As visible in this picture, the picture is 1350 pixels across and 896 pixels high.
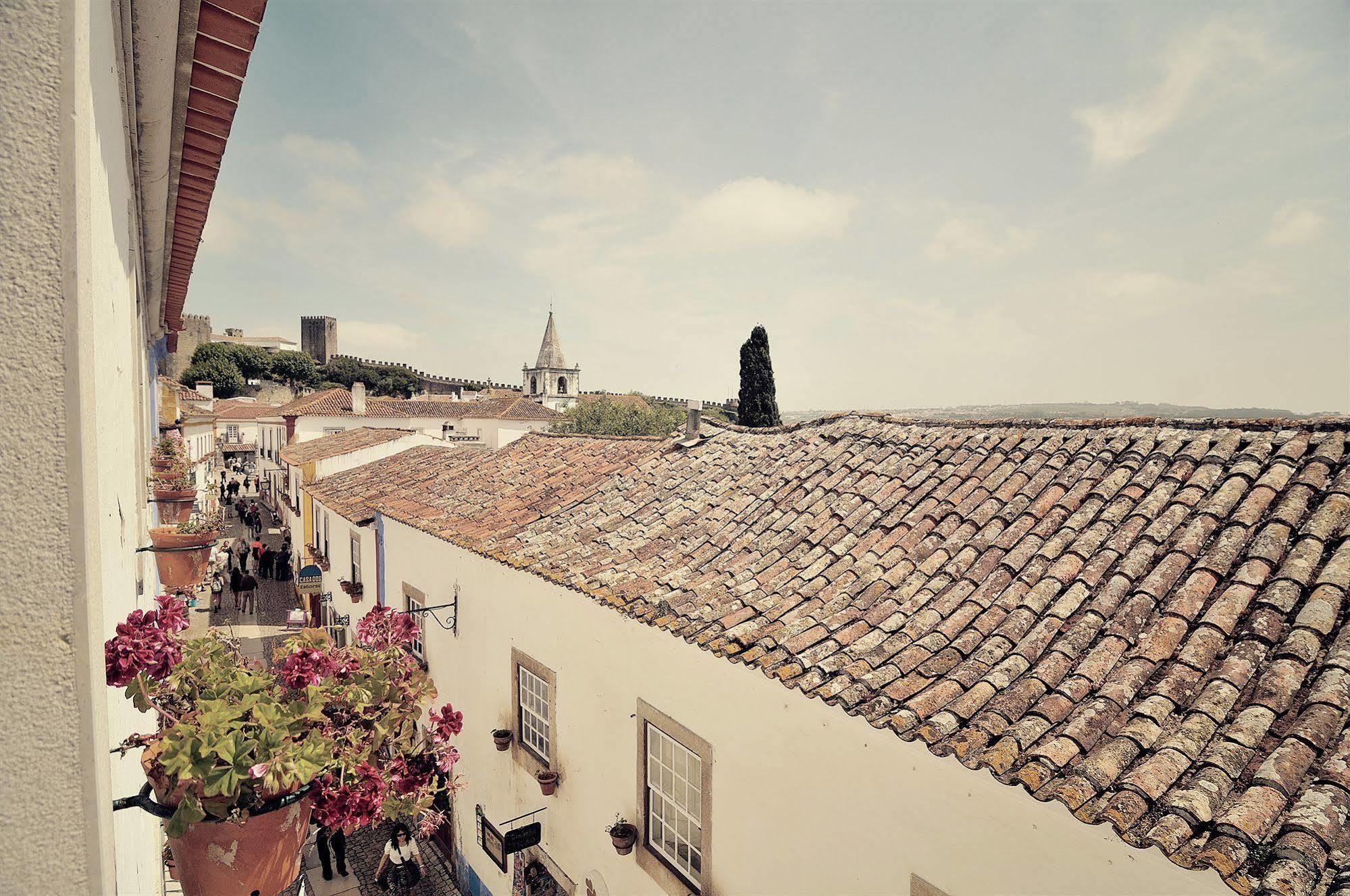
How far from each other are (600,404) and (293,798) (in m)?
56.2

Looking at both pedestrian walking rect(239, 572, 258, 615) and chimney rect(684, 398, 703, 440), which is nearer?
chimney rect(684, 398, 703, 440)

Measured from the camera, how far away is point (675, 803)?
20.4 feet

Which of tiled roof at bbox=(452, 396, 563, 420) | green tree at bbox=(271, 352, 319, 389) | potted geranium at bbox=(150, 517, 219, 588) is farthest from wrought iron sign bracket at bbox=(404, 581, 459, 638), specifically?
green tree at bbox=(271, 352, 319, 389)

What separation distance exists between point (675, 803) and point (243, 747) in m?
4.92

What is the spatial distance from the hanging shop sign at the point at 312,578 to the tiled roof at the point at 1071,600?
13048 millimetres

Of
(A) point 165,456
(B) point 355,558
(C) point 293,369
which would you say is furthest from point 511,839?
(C) point 293,369

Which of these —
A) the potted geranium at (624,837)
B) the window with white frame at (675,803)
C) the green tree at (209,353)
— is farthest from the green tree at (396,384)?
the window with white frame at (675,803)

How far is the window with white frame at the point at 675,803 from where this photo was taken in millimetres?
6000

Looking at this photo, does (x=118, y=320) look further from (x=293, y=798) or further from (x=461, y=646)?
(x=461, y=646)

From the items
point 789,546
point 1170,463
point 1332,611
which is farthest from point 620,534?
point 1332,611

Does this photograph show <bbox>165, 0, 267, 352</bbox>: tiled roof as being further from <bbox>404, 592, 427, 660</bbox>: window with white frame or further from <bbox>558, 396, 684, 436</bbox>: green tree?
<bbox>558, 396, 684, 436</bbox>: green tree

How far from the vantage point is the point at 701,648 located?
523 cm

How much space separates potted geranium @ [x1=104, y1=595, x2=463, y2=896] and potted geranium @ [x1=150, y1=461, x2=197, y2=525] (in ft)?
16.2

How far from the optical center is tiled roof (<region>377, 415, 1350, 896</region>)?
309cm
